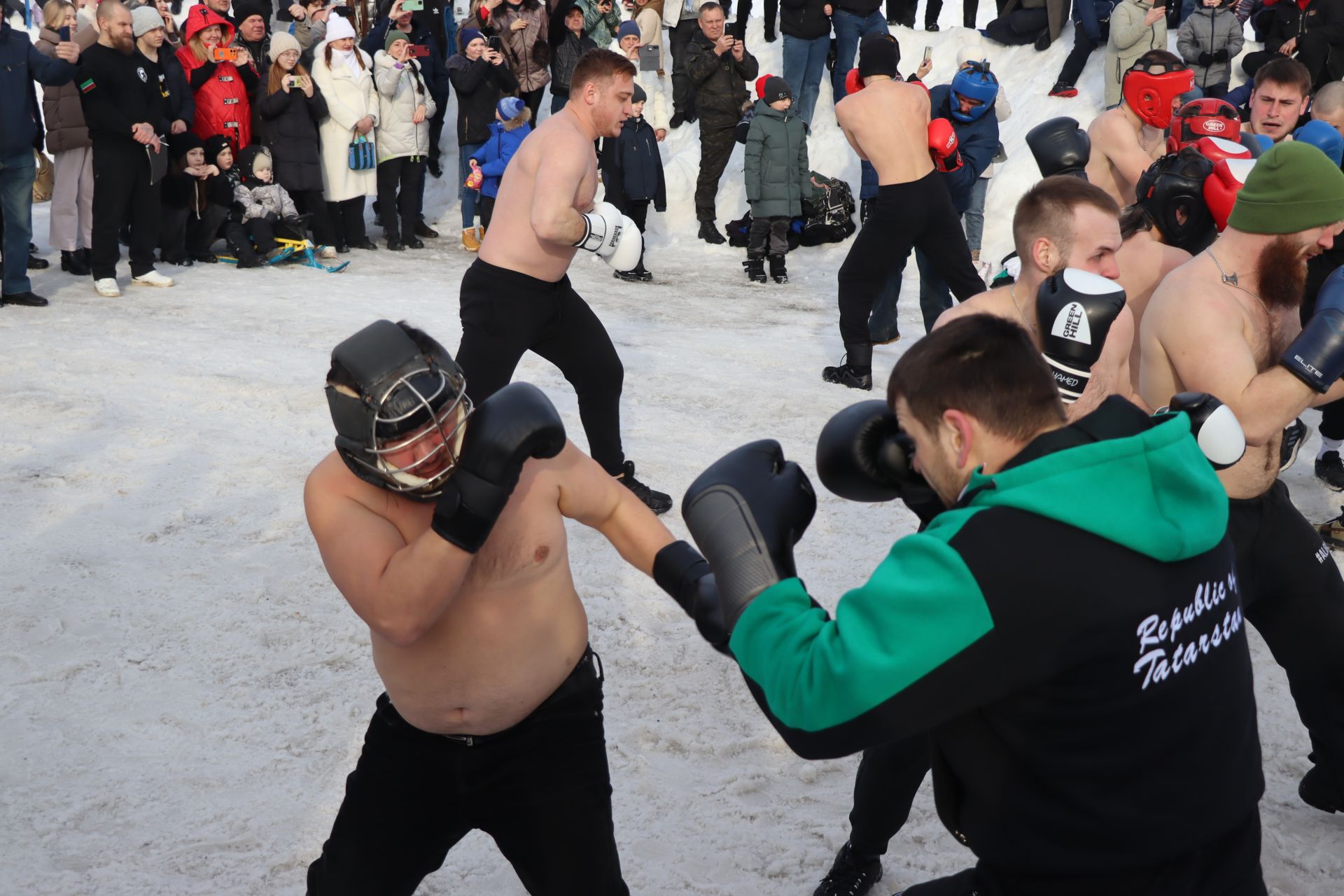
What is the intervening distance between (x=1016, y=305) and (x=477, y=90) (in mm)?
8402

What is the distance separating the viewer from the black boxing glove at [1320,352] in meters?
2.80

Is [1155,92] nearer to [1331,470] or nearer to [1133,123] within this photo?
[1133,123]

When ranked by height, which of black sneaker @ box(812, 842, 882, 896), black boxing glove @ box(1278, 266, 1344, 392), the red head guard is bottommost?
black sneaker @ box(812, 842, 882, 896)

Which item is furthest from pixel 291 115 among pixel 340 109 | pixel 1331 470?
pixel 1331 470

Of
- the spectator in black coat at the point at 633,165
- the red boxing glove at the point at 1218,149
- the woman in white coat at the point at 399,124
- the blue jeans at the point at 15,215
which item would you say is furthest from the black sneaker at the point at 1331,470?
the woman in white coat at the point at 399,124

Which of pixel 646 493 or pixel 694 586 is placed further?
pixel 646 493

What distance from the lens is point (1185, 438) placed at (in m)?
1.68

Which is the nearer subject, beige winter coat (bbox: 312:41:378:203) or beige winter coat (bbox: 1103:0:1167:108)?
beige winter coat (bbox: 312:41:378:203)

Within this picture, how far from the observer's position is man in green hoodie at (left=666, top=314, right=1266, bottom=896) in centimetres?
153

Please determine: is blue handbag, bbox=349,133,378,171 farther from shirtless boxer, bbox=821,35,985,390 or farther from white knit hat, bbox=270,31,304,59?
shirtless boxer, bbox=821,35,985,390

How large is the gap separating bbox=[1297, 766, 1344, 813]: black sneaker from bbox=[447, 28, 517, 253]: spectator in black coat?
9.10 m

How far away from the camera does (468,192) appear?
36.1ft

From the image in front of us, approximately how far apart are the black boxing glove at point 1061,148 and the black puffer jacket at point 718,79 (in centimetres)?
649

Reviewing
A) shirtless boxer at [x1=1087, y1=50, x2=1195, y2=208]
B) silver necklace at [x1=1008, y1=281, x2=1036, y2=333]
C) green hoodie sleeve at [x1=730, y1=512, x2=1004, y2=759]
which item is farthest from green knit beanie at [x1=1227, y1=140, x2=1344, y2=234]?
shirtless boxer at [x1=1087, y1=50, x2=1195, y2=208]
